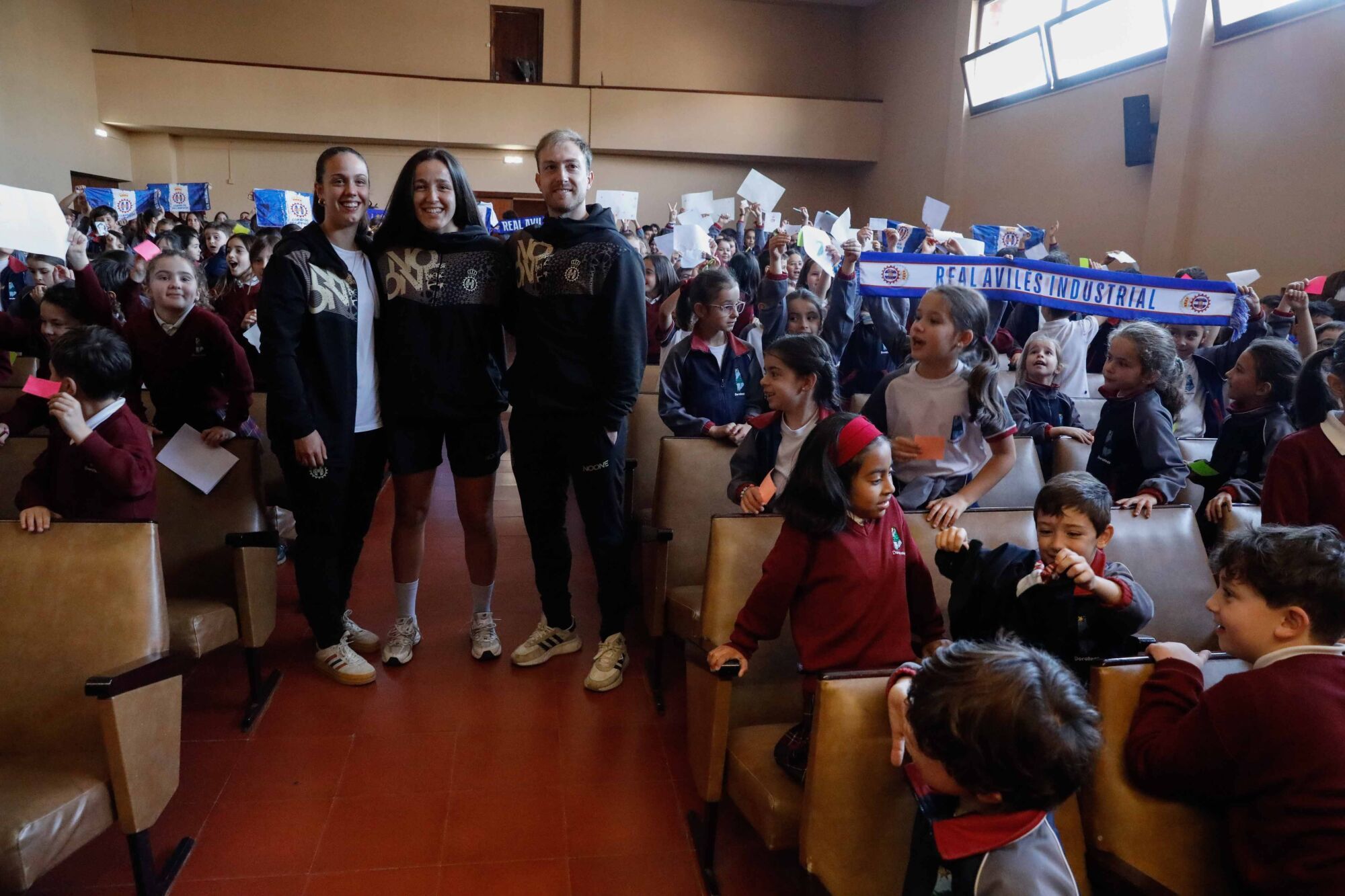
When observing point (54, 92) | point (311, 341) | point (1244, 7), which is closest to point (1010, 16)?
point (1244, 7)

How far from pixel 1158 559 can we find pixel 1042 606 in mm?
724

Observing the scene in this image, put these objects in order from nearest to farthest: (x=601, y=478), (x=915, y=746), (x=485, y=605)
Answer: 1. (x=915, y=746)
2. (x=601, y=478)
3. (x=485, y=605)

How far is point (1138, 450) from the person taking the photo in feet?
8.04

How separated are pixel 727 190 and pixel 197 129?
7.53 meters

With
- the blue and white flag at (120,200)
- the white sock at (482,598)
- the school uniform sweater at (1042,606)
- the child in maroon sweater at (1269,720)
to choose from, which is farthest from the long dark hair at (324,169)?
the blue and white flag at (120,200)

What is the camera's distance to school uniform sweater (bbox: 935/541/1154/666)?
5.21 ft

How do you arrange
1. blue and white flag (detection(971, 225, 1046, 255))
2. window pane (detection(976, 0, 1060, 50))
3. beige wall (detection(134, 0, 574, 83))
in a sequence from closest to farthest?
blue and white flag (detection(971, 225, 1046, 255)) < window pane (detection(976, 0, 1060, 50)) < beige wall (detection(134, 0, 574, 83))

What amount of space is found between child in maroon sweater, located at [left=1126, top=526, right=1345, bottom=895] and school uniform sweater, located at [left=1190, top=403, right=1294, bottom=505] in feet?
4.15

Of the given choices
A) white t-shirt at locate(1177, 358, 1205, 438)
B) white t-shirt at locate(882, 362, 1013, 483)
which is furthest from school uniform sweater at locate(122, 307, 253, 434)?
white t-shirt at locate(1177, 358, 1205, 438)

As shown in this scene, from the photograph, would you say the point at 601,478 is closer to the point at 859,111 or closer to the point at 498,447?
the point at 498,447

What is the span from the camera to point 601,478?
2.55 m

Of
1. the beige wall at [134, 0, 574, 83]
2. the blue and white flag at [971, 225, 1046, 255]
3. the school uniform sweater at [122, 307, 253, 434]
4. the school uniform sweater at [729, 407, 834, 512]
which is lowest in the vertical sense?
the school uniform sweater at [729, 407, 834, 512]

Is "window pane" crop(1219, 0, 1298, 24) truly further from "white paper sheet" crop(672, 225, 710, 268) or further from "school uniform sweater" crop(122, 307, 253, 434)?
"school uniform sweater" crop(122, 307, 253, 434)

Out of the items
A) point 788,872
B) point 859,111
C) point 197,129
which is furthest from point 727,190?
point 788,872
